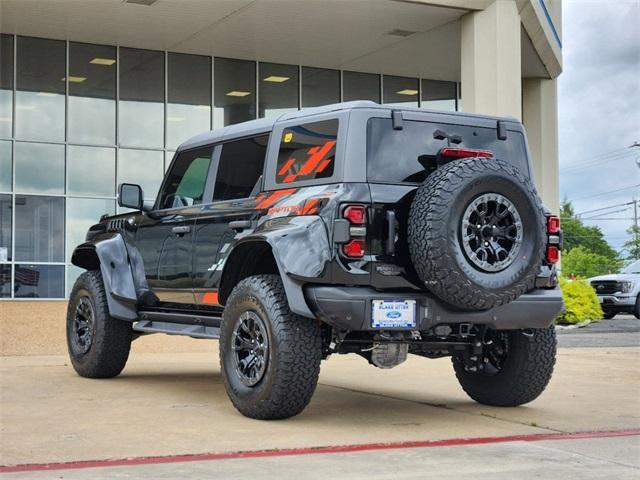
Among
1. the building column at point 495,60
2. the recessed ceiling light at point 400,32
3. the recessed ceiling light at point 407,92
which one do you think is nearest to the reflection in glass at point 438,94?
the recessed ceiling light at point 407,92

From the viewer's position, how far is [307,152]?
709 centimetres

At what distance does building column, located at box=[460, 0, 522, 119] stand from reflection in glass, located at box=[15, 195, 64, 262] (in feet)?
32.5

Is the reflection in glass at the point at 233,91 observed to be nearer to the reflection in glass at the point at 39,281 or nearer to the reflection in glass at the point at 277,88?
the reflection in glass at the point at 277,88

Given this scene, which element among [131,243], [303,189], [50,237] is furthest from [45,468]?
[50,237]

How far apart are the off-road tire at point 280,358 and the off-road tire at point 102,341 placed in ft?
8.52

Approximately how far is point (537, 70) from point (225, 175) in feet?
66.1

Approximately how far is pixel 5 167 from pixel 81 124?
82.3 inches

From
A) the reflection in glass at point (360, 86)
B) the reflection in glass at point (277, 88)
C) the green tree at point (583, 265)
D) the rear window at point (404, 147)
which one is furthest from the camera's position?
the green tree at point (583, 265)

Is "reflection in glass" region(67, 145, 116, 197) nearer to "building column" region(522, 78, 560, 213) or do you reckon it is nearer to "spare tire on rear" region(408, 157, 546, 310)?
"building column" region(522, 78, 560, 213)

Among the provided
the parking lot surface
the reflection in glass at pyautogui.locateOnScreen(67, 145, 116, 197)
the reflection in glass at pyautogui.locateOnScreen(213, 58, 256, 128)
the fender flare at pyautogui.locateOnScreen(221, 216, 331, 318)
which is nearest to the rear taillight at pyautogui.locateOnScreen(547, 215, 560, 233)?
the parking lot surface

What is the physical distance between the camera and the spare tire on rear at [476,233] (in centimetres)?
624

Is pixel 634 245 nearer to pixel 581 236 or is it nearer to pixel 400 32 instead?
pixel 581 236

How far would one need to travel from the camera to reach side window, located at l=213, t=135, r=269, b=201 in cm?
764

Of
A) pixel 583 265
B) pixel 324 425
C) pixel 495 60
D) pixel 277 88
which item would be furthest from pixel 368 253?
pixel 583 265
